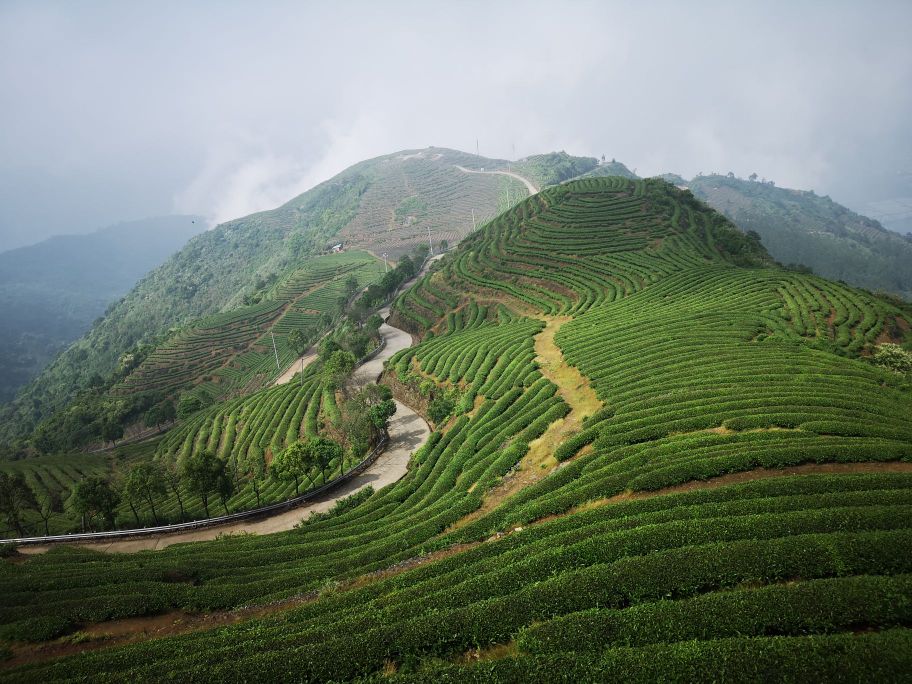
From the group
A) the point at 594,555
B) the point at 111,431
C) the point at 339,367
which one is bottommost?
the point at 111,431

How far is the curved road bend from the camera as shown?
2856 centimetres

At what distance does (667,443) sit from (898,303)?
54366 millimetres

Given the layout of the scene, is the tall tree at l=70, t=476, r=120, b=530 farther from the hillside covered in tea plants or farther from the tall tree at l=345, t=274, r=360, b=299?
the tall tree at l=345, t=274, r=360, b=299

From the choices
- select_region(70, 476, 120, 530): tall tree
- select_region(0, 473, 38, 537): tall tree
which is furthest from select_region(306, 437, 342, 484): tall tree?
select_region(0, 473, 38, 537): tall tree

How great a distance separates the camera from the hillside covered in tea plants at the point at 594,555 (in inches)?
420

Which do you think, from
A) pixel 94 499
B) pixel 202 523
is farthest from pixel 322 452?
pixel 94 499

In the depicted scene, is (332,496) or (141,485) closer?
(141,485)

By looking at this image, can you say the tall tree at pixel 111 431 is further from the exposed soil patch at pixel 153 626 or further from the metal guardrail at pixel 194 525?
the exposed soil patch at pixel 153 626

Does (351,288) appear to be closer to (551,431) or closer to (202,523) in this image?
(202,523)

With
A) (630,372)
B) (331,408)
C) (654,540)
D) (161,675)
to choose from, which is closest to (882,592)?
(654,540)

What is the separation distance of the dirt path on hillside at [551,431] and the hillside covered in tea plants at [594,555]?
0.18 m

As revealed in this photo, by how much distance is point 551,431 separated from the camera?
2831 centimetres

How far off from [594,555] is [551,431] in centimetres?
1425

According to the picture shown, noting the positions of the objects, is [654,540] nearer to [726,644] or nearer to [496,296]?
[726,644]
